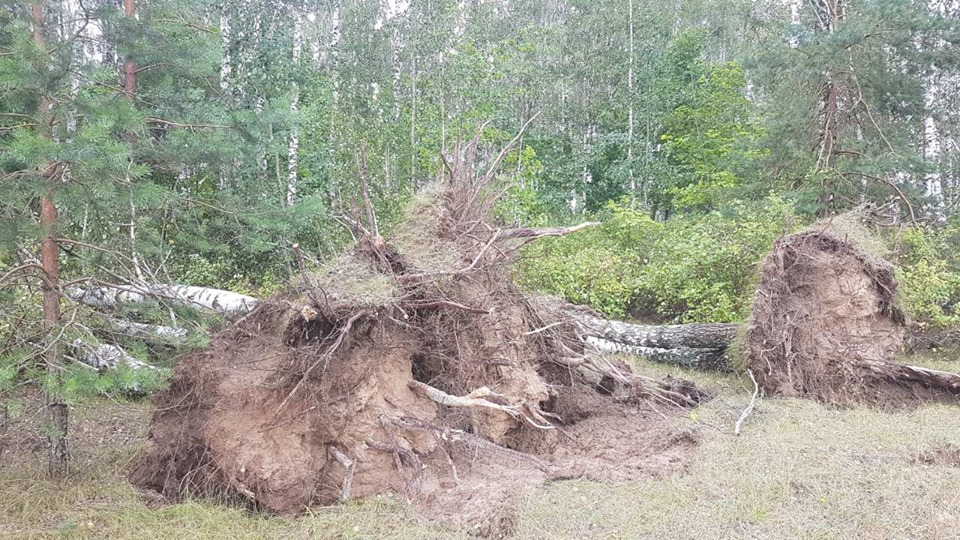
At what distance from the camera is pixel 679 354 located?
358 inches

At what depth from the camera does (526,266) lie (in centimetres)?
1123

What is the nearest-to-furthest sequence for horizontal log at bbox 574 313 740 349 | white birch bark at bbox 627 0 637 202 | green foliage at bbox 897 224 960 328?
horizontal log at bbox 574 313 740 349
green foliage at bbox 897 224 960 328
white birch bark at bbox 627 0 637 202

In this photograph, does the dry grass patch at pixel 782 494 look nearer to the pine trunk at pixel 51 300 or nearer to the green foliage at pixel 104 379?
the green foliage at pixel 104 379

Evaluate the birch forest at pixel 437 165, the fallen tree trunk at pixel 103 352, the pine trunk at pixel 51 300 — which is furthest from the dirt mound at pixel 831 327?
the pine trunk at pixel 51 300

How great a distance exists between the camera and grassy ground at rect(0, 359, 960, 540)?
389 cm

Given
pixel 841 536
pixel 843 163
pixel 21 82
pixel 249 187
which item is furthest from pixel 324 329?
pixel 843 163

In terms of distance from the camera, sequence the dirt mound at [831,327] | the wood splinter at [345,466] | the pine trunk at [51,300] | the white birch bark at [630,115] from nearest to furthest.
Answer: the pine trunk at [51,300] < the wood splinter at [345,466] < the dirt mound at [831,327] < the white birch bark at [630,115]

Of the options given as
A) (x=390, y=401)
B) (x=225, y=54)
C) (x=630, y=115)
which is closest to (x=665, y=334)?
(x=390, y=401)

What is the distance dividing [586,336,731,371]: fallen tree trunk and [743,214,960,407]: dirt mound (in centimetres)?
103

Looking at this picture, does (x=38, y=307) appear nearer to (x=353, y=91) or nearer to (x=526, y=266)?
(x=526, y=266)

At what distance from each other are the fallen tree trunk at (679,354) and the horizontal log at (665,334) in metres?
0.05

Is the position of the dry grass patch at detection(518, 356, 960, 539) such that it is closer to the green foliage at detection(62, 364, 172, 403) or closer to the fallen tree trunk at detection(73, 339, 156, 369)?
the green foliage at detection(62, 364, 172, 403)

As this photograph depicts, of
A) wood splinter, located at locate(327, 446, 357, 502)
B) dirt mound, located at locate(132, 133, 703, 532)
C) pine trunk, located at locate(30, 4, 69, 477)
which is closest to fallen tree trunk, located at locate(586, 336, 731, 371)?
dirt mound, located at locate(132, 133, 703, 532)

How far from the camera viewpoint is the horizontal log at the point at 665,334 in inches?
345
